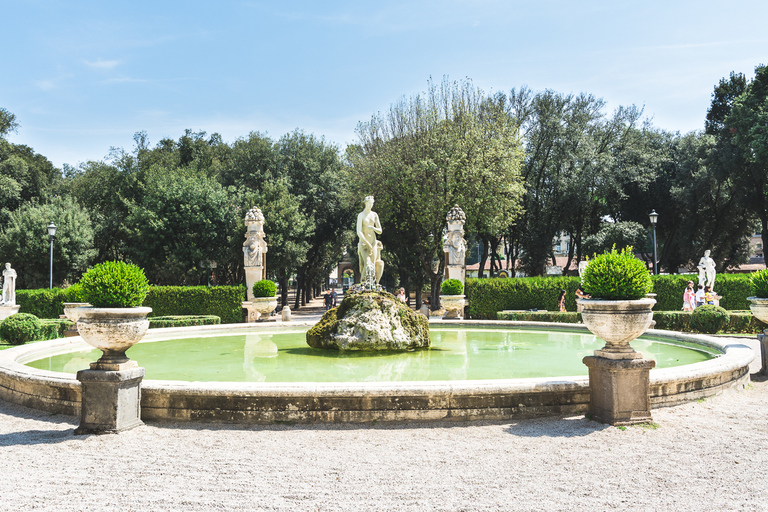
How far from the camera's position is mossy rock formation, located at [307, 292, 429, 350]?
1017 cm

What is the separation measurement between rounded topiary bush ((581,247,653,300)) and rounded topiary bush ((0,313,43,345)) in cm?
1317

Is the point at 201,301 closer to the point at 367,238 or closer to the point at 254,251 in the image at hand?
the point at 254,251

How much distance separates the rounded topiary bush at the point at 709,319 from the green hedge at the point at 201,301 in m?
17.7

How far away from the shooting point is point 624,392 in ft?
19.1

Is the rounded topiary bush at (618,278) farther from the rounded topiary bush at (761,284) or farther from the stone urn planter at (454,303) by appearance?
the stone urn planter at (454,303)

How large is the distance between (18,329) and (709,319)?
18.9m

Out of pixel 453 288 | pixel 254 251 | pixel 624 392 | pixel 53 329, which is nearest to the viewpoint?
pixel 624 392

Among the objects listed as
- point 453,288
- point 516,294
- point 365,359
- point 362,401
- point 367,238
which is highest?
point 367,238

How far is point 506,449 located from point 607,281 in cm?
230

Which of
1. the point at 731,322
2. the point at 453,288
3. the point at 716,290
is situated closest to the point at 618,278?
the point at 731,322

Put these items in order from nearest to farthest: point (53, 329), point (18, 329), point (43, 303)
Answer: point (18, 329) → point (53, 329) → point (43, 303)

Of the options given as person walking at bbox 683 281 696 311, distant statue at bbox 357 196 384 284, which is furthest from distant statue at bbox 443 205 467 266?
distant statue at bbox 357 196 384 284

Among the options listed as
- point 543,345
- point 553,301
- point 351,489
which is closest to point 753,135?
point 553,301

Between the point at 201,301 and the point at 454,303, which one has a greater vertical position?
the point at 454,303
